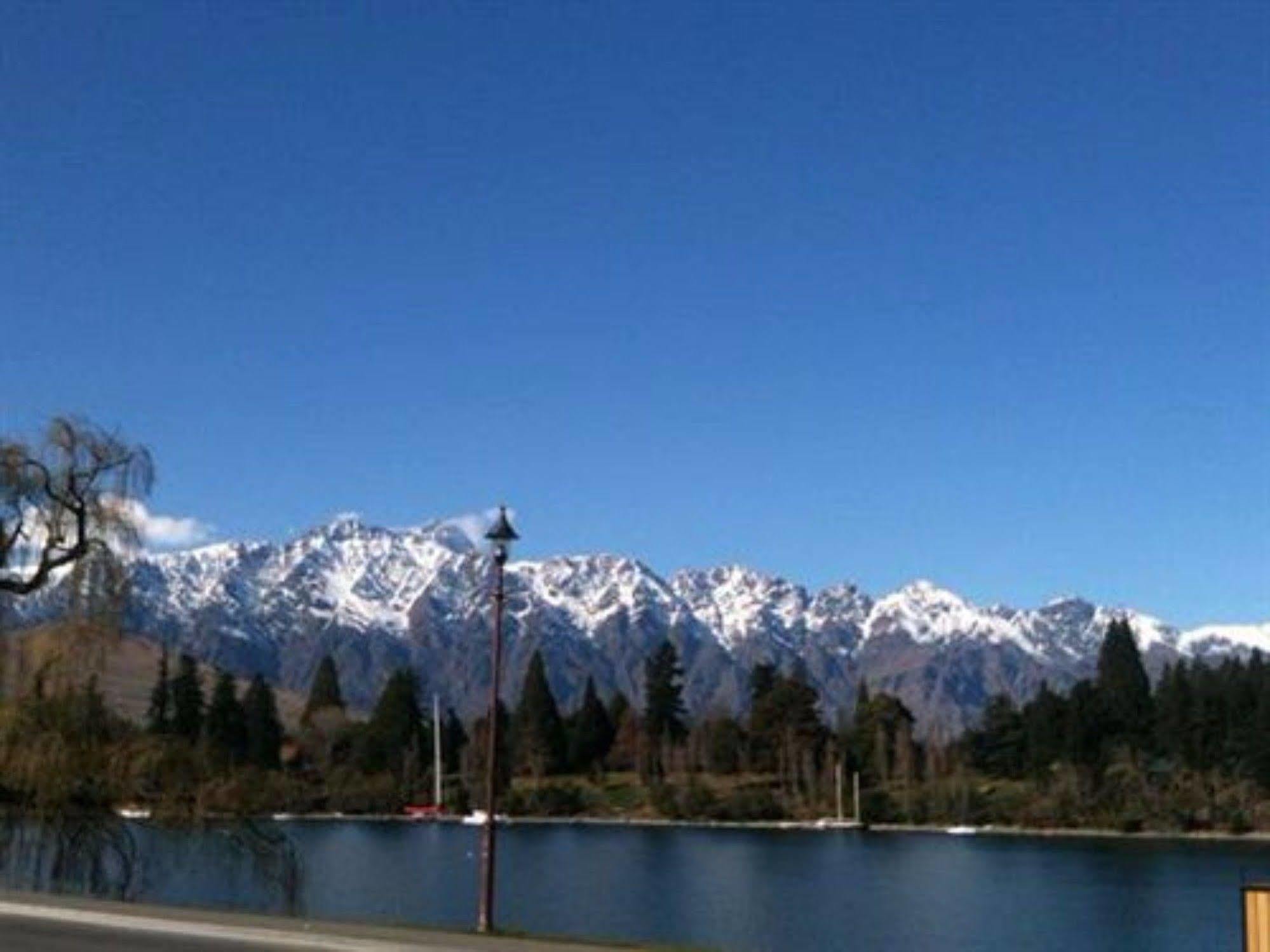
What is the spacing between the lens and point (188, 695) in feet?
573

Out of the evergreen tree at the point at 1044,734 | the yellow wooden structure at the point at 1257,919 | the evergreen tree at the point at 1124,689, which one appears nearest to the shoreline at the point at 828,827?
the evergreen tree at the point at 1044,734

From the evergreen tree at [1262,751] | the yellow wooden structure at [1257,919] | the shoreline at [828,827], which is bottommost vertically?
the yellow wooden structure at [1257,919]

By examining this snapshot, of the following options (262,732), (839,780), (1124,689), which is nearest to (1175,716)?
(1124,689)

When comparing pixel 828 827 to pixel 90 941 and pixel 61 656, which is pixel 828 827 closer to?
pixel 61 656

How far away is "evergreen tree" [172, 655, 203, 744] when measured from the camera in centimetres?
16188

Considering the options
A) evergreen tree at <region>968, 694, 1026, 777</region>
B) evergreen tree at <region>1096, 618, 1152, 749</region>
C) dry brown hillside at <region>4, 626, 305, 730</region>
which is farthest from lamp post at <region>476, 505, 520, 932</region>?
evergreen tree at <region>968, 694, 1026, 777</region>

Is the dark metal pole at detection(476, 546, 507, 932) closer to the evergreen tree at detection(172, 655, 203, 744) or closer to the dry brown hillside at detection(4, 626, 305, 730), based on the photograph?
the dry brown hillside at detection(4, 626, 305, 730)

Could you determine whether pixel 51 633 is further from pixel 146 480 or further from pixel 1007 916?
pixel 1007 916

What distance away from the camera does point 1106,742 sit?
184m

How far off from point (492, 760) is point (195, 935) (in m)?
6.86

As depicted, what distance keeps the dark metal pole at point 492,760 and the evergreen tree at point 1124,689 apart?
524 ft

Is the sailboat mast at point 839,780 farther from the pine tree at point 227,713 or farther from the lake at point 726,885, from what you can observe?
the pine tree at point 227,713

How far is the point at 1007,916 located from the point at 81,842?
49611mm

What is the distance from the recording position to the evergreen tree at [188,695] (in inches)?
6373
